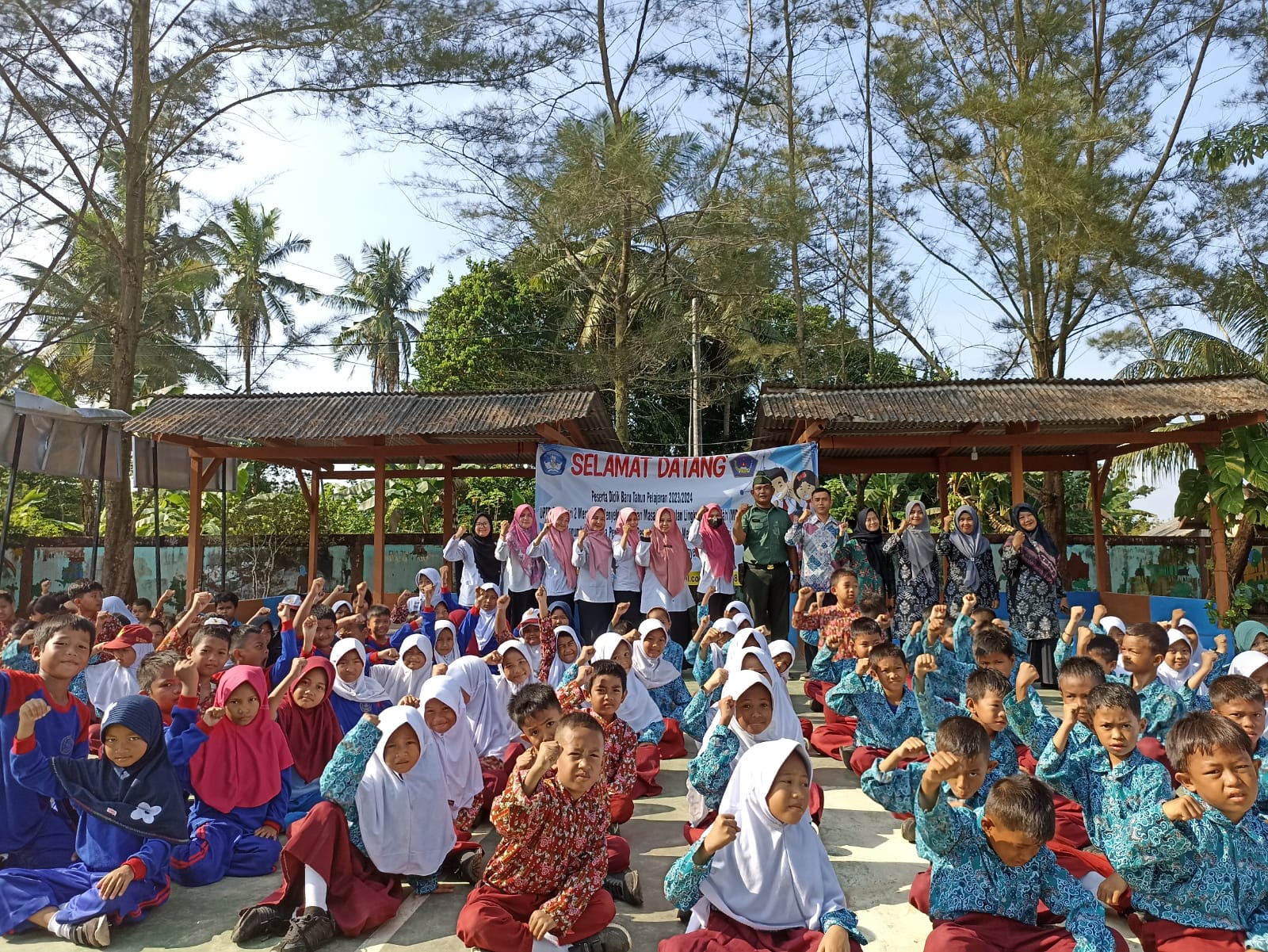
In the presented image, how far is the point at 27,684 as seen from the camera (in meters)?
3.66

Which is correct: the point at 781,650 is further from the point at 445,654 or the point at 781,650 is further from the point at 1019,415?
the point at 1019,415

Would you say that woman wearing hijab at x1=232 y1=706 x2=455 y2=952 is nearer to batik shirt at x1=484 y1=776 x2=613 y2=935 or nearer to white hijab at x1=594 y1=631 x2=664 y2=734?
batik shirt at x1=484 y1=776 x2=613 y2=935

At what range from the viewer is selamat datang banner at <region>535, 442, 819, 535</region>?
898cm

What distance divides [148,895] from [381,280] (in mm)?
26360

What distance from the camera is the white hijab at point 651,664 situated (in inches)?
224

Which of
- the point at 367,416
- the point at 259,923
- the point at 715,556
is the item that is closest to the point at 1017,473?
the point at 715,556

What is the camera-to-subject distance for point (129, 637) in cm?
554

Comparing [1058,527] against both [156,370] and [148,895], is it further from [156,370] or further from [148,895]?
[156,370]

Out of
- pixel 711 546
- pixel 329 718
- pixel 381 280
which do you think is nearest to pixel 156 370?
pixel 381 280

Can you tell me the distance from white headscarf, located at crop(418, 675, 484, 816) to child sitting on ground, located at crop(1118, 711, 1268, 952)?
2.80m

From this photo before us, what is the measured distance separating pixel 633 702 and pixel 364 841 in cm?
206

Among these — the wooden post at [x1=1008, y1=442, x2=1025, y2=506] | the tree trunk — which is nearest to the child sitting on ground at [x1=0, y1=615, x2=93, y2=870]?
the tree trunk

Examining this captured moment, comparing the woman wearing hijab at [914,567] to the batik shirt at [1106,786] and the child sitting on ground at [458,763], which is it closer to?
the batik shirt at [1106,786]

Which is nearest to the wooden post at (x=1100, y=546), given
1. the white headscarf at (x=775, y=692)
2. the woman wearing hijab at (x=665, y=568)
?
the woman wearing hijab at (x=665, y=568)
